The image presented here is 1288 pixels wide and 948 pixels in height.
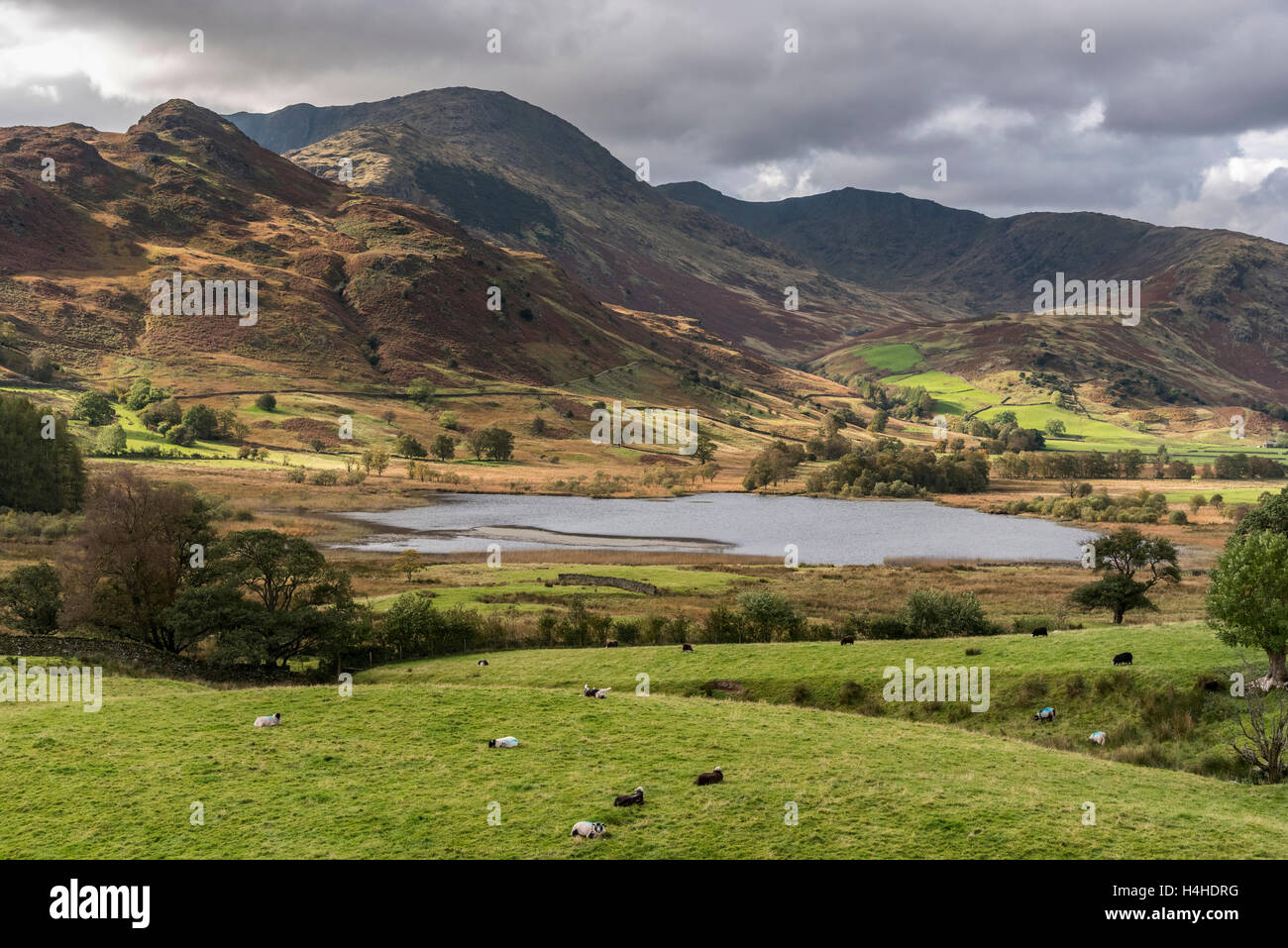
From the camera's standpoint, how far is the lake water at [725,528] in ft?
399

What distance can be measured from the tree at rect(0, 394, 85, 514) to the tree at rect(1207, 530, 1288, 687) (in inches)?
4579

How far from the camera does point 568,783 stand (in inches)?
909

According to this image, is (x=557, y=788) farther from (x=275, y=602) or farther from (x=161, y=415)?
(x=161, y=415)

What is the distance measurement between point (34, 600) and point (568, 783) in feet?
148

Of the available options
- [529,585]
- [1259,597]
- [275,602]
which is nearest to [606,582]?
[529,585]

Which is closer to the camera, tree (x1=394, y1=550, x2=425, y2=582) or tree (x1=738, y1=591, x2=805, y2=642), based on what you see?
tree (x1=738, y1=591, x2=805, y2=642)

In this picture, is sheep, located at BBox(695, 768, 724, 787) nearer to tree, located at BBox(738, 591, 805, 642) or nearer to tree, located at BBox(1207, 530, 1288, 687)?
tree, located at BBox(1207, 530, 1288, 687)

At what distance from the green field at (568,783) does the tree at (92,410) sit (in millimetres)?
175153

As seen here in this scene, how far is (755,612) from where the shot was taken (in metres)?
56.2

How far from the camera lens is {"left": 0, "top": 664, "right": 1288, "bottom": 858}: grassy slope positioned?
1903 centimetres

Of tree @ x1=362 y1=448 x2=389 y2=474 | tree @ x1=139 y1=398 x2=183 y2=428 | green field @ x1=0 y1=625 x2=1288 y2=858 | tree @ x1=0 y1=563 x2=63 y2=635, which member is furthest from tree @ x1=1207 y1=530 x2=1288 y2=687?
tree @ x1=139 y1=398 x2=183 y2=428

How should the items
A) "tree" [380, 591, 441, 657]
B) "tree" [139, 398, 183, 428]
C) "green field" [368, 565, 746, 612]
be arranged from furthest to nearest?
1. "tree" [139, 398, 183, 428]
2. "green field" [368, 565, 746, 612]
3. "tree" [380, 591, 441, 657]

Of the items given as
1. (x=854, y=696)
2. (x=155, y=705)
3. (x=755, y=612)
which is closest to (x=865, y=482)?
(x=755, y=612)
